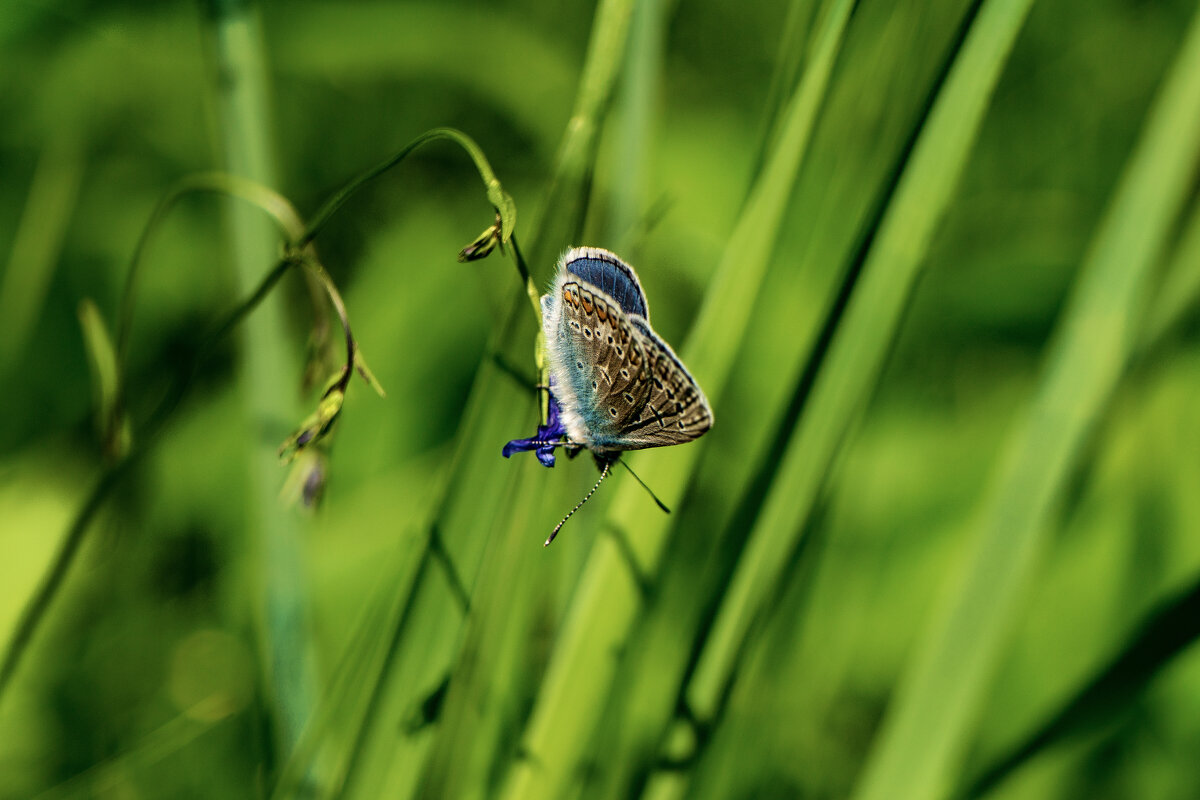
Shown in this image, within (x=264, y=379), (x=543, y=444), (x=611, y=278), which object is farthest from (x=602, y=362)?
(x=264, y=379)

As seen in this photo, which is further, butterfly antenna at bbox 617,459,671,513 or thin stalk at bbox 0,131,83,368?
thin stalk at bbox 0,131,83,368

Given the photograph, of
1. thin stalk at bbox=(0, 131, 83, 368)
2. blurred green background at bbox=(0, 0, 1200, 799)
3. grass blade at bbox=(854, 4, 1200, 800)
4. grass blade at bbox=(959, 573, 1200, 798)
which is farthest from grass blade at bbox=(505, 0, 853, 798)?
thin stalk at bbox=(0, 131, 83, 368)

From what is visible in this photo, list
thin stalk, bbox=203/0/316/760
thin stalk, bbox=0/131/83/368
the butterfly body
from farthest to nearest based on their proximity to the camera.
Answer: thin stalk, bbox=0/131/83/368 → thin stalk, bbox=203/0/316/760 → the butterfly body

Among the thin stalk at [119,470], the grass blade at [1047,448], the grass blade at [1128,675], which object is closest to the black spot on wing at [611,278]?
the thin stalk at [119,470]

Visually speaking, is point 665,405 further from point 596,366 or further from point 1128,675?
point 1128,675

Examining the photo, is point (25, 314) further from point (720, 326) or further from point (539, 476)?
point (720, 326)

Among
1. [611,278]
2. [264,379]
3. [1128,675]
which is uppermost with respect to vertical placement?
[611,278]

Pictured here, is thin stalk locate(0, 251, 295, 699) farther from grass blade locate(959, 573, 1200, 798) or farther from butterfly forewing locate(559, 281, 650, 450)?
grass blade locate(959, 573, 1200, 798)

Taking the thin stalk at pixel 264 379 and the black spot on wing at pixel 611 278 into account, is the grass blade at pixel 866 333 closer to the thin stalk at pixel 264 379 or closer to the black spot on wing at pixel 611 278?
the black spot on wing at pixel 611 278

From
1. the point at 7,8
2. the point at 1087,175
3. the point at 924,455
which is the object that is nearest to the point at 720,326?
the point at 924,455
